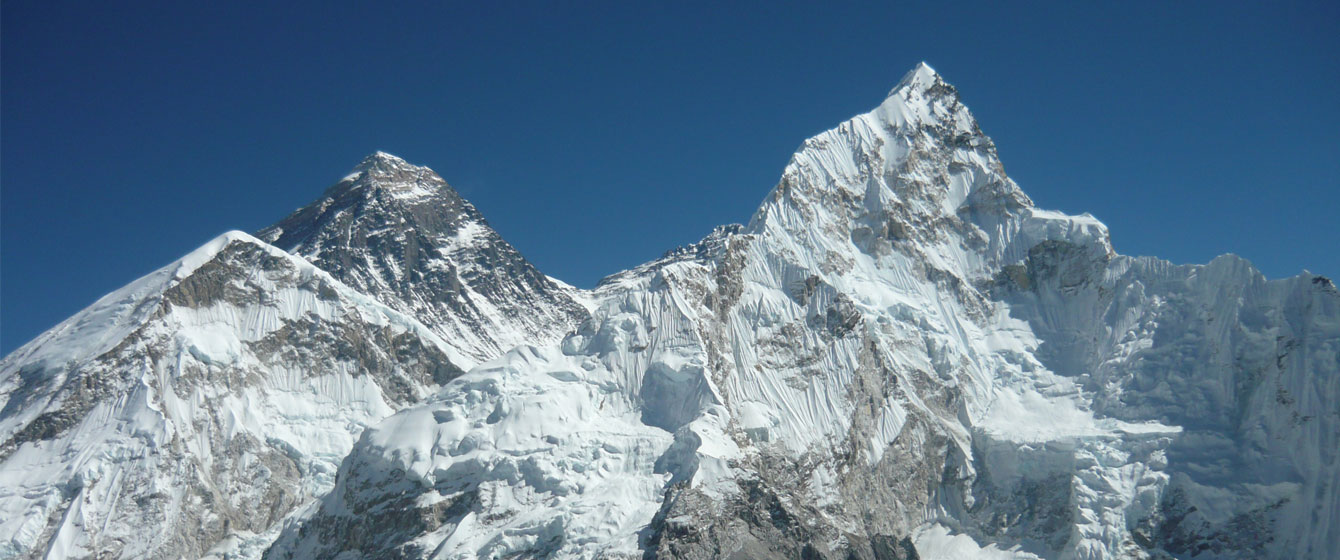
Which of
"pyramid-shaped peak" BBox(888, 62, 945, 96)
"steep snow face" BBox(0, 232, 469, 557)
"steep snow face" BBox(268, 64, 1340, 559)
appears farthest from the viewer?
"pyramid-shaped peak" BBox(888, 62, 945, 96)

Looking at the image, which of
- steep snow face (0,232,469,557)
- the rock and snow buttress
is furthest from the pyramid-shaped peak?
steep snow face (0,232,469,557)

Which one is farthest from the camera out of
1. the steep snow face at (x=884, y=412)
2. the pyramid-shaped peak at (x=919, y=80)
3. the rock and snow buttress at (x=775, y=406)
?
the pyramid-shaped peak at (x=919, y=80)

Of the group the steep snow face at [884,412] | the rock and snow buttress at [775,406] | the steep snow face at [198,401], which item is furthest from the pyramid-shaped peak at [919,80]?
the steep snow face at [198,401]

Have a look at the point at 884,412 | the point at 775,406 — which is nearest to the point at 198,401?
the point at 775,406

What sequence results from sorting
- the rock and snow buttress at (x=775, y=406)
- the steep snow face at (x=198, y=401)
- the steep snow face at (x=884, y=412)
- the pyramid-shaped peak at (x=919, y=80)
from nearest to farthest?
the steep snow face at (x=884, y=412)
the rock and snow buttress at (x=775, y=406)
the steep snow face at (x=198, y=401)
the pyramid-shaped peak at (x=919, y=80)

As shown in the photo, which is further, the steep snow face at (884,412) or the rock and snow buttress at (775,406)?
the rock and snow buttress at (775,406)

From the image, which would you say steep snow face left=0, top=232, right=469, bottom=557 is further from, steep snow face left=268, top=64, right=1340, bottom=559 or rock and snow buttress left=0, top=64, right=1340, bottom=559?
steep snow face left=268, top=64, right=1340, bottom=559

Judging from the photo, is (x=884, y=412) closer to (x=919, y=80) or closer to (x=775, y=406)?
(x=775, y=406)

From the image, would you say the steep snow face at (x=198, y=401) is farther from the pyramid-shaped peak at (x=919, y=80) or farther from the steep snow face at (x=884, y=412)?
the pyramid-shaped peak at (x=919, y=80)
